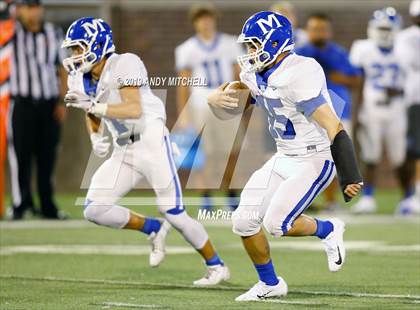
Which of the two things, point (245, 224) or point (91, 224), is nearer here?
point (245, 224)

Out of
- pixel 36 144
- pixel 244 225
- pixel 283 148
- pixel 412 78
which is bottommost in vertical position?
pixel 36 144

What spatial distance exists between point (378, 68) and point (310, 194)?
557cm

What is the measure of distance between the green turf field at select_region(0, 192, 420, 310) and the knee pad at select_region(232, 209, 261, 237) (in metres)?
0.38

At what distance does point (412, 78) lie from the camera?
35.5ft

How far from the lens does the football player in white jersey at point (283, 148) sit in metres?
5.70

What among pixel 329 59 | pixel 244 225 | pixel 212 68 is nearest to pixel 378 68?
pixel 329 59

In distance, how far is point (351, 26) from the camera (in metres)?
13.9

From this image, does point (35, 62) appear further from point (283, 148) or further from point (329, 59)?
point (283, 148)

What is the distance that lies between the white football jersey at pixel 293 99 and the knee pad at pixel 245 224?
1.43ft

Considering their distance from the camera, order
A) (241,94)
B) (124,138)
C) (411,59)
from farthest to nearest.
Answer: (411,59), (124,138), (241,94)

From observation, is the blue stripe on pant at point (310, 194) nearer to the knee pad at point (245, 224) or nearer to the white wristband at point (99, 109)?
the knee pad at point (245, 224)

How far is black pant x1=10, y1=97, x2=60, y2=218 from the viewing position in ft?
33.9

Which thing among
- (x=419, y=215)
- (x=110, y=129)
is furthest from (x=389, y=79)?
(x=110, y=129)

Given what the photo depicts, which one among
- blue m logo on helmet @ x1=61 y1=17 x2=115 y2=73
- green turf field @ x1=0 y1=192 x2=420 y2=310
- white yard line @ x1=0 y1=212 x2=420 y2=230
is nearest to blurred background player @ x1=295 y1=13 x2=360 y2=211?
white yard line @ x1=0 y1=212 x2=420 y2=230
